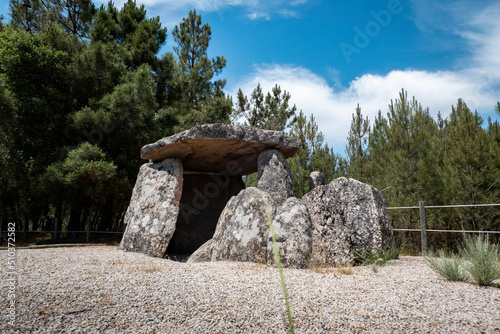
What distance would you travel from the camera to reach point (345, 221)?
17.1 ft

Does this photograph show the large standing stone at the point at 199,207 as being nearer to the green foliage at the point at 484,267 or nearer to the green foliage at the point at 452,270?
the green foliage at the point at 452,270

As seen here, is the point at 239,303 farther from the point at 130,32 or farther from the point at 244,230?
the point at 130,32

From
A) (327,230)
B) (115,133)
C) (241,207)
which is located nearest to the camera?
(327,230)

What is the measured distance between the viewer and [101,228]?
11.2 metres

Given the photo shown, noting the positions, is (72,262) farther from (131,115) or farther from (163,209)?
(131,115)

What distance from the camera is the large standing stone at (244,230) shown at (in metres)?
4.90

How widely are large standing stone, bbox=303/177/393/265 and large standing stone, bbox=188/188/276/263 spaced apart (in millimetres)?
758

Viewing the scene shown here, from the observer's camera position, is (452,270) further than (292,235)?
No

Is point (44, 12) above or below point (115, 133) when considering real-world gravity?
above

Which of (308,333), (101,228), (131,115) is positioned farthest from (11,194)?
(308,333)

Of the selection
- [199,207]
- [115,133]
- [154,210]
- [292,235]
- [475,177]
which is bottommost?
[292,235]

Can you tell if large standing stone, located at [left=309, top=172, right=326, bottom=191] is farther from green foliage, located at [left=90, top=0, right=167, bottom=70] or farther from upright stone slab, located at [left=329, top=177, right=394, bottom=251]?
green foliage, located at [left=90, top=0, right=167, bottom=70]

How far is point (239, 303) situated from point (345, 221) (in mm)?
2764

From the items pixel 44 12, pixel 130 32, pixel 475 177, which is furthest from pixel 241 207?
pixel 44 12
